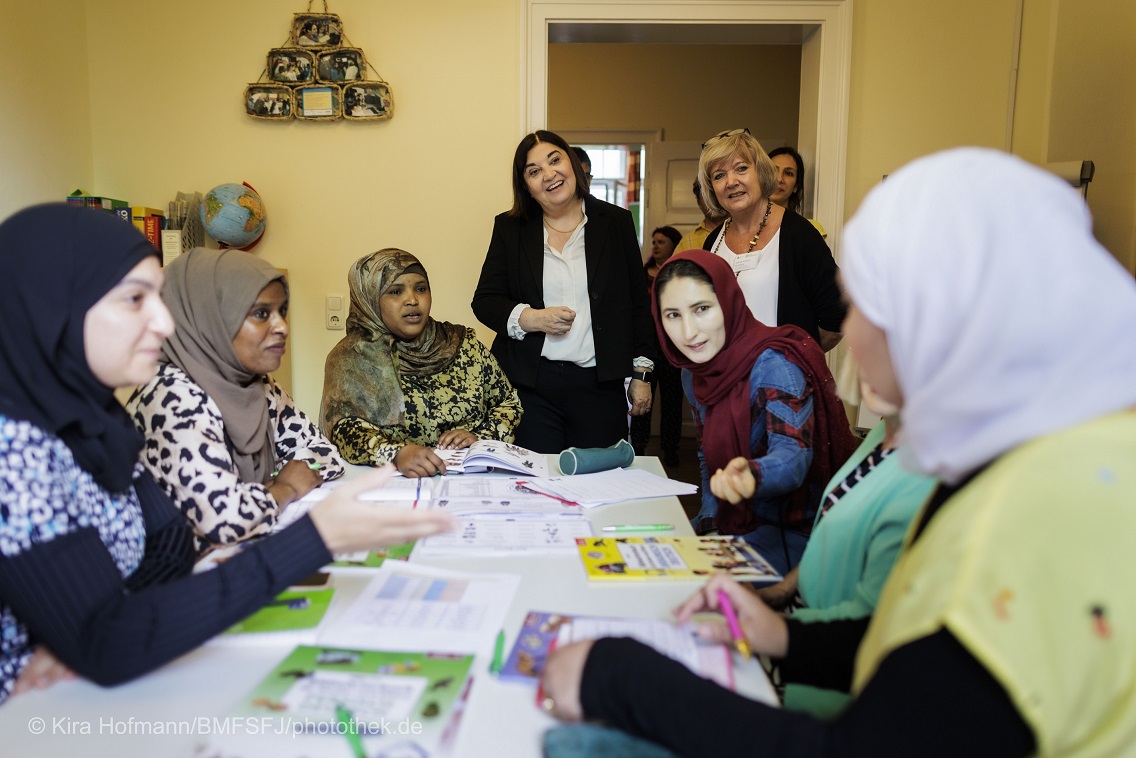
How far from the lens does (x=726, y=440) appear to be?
76.6 inches

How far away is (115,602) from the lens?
938 mm

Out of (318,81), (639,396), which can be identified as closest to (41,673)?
Answer: (639,396)

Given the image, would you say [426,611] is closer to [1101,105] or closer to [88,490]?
[88,490]

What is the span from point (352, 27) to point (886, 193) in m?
3.40

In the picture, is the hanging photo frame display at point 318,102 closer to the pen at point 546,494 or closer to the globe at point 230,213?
the globe at point 230,213

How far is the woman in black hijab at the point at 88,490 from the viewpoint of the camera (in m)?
0.91

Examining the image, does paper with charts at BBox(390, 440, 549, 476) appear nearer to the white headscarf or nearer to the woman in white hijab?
the woman in white hijab

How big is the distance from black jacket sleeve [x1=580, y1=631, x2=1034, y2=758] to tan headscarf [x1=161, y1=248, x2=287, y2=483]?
1.14 m

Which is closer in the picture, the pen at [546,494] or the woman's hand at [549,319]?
the pen at [546,494]

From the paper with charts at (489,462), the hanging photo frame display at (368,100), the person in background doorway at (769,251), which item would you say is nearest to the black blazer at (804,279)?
the person in background doorway at (769,251)

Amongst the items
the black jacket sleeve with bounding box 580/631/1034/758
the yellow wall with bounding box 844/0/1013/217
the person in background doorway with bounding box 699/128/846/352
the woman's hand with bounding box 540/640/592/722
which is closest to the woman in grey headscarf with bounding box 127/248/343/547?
the woman's hand with bounding box 540/640/592/722

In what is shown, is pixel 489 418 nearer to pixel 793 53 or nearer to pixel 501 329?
pixel 501 329

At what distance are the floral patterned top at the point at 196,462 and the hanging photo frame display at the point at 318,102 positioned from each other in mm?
2347

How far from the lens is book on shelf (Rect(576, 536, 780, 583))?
1276 mm
